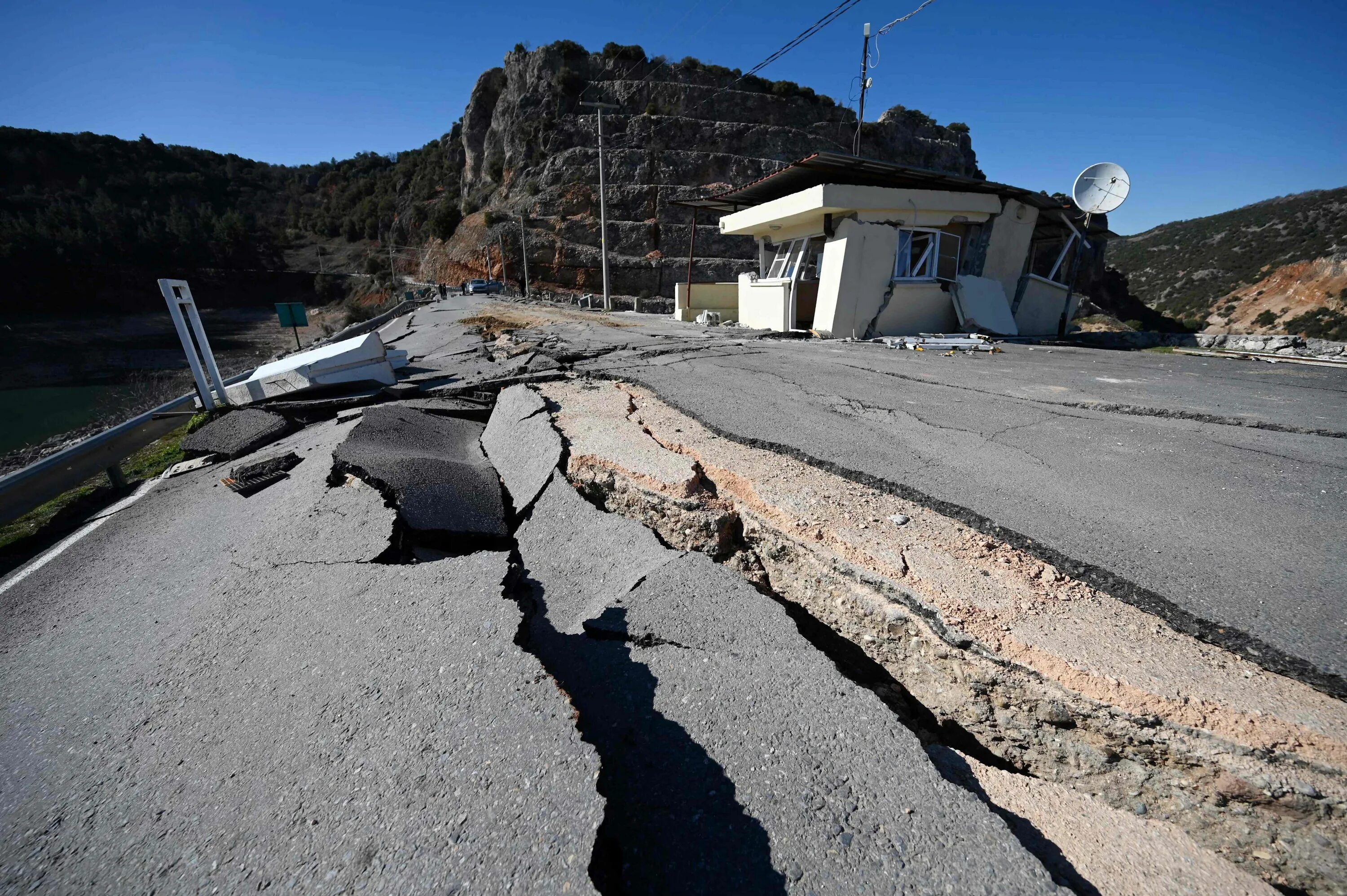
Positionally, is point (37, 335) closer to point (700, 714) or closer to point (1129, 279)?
point (700, 714)

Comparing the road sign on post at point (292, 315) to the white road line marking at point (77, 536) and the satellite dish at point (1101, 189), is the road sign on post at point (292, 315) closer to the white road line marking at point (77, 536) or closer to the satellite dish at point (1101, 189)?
the white road line marking at point (77, 536)

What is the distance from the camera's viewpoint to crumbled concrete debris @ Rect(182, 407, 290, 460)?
5.11 meters

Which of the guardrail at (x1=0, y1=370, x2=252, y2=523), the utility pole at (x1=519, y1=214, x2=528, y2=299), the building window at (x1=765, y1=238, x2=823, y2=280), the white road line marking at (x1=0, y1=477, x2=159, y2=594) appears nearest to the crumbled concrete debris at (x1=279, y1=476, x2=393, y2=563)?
the white road line marking at (x1=0, y1=477, x2=159, y2=594)

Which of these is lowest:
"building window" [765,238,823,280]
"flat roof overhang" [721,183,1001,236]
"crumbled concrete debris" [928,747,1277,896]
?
"crumbled concrete debris" [928,747,1277,896]

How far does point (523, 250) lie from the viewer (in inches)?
1469

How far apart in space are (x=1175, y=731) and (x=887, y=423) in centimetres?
299

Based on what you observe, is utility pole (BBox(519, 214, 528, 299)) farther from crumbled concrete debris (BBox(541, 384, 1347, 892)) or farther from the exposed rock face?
crumbled concrete debris (BBox(541, 384, 1347, 892))

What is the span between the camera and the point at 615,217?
128ft

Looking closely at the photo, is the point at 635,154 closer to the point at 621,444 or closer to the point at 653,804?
the point at 621,444

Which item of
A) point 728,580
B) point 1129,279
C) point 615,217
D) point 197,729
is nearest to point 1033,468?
point 728,580

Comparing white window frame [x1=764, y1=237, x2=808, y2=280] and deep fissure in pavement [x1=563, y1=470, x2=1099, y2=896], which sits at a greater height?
white window frame [x1=764, y1=237, x2=808, y2=280]

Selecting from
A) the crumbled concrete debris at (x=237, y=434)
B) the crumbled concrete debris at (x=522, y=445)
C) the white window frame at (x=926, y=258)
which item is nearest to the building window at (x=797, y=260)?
the white window frame at (x=926, y=258)

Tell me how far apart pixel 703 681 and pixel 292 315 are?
1502 centimetres

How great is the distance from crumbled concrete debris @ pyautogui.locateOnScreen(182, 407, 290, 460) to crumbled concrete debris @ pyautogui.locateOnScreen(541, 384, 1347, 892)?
499cm
